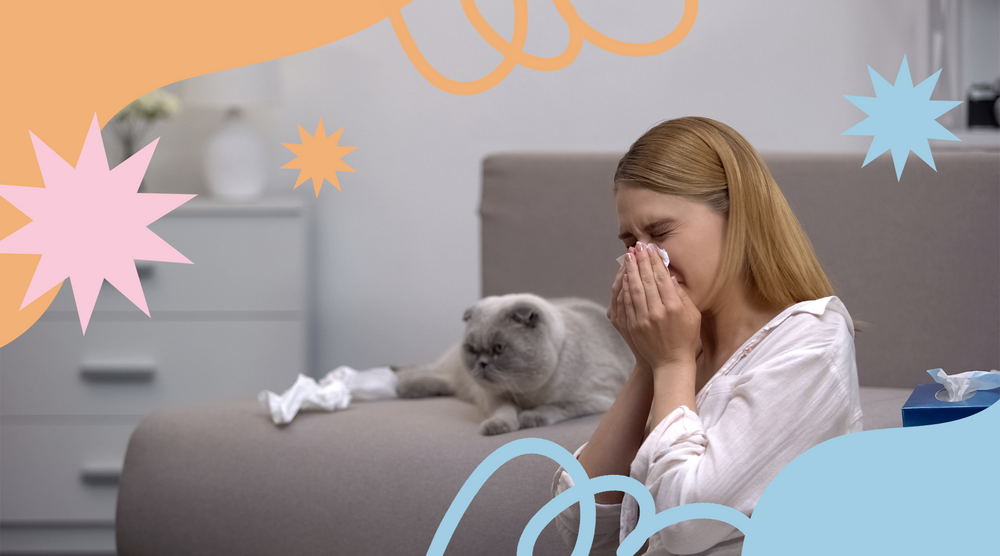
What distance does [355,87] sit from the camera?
2.68 metres

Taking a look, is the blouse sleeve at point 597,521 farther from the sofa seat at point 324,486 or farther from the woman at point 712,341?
the sofa seat at point 324,486

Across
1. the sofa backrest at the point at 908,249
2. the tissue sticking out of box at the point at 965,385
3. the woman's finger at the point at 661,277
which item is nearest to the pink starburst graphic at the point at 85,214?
the woman's finger at the point at 661,277

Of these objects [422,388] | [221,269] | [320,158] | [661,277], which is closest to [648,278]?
[661,277]

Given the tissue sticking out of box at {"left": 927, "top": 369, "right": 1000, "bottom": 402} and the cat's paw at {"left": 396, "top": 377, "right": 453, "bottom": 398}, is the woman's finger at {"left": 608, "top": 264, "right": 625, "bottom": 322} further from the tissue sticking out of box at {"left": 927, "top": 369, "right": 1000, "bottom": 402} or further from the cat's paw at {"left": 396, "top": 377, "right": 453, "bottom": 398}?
the cat's paw at {"left": 396, "top": 377, "right": 453, "bottom": 398}

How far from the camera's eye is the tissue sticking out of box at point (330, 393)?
4.69ft

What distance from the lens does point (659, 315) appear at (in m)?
0.82

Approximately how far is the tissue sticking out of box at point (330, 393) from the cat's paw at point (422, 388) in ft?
0.09

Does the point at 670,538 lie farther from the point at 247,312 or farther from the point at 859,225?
the point at 247,312

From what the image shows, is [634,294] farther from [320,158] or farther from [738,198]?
[320,158]

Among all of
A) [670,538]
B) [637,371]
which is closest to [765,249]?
[637,371]

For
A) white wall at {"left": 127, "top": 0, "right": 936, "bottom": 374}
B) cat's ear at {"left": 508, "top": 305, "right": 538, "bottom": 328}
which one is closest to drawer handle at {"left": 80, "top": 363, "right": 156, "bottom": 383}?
white wall at {"left": 127, "top": 0, "right": 936, "bottom": 374}

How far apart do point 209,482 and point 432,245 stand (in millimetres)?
1469

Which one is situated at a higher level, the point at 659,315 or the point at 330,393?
the point at 659,315

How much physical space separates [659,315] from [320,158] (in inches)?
77.3
